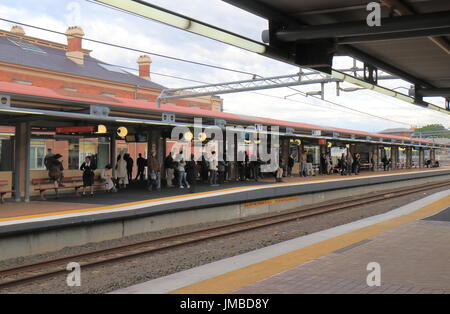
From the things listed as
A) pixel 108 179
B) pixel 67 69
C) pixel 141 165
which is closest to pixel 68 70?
pixel 67 69

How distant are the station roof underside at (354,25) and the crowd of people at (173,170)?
957 cm

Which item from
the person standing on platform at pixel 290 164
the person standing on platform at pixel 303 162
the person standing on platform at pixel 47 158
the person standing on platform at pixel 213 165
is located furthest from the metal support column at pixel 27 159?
the person standing on platform at pixel 303 162

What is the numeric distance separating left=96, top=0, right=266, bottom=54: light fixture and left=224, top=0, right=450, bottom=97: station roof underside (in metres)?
0.39

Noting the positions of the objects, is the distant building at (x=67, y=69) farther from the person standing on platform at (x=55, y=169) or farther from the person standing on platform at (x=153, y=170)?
the person standing on platform at (x=55, y=169)

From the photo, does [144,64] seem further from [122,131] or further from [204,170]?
[122,131]

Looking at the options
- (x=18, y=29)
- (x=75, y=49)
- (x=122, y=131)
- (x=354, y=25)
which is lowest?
(x=122, y=131)

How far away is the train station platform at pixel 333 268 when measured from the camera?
17.4ft

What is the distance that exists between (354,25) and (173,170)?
13998 millimetres

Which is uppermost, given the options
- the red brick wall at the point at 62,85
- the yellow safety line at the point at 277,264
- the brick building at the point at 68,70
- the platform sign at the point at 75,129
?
the brick building at the point at 68,70

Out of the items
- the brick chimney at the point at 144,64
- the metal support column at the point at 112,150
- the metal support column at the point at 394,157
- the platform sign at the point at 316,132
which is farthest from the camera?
the brick chimney at the point at 144,64

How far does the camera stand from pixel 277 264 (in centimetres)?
671

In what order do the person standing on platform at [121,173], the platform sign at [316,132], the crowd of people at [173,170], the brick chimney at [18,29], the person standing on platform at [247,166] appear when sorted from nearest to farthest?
the crowd of people at [173,170] < the person standing on platform at [121,173] < the person standing on platform at [247,166] < the platform sign at [316,132] < the brick chimney at [18,29]

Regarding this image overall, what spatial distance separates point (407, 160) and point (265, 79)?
1102 inches
